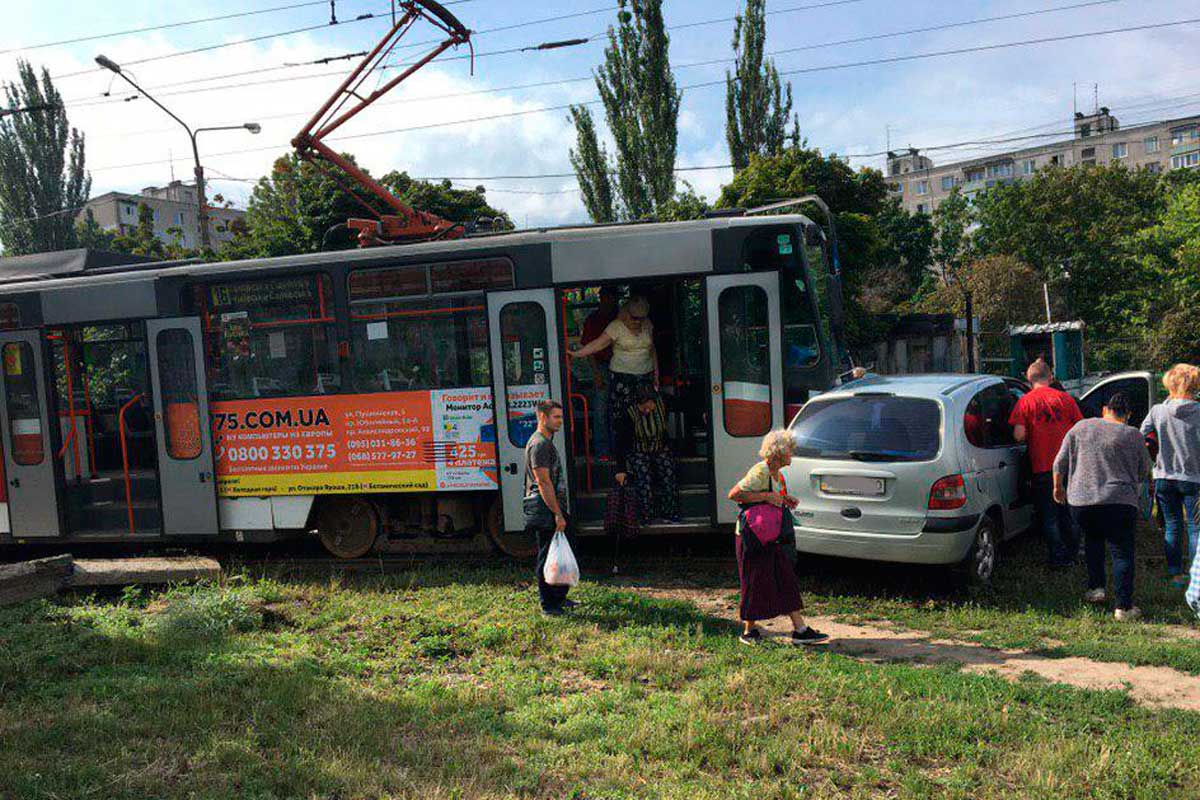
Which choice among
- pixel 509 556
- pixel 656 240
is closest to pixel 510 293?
pixel 656 240

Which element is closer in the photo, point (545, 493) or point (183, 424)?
point (545, 493)

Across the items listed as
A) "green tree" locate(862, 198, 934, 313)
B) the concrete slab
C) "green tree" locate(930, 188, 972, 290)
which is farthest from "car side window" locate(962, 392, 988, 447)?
"green tree" locate(930, 188, 972, 290)

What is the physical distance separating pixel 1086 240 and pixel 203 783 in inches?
1839

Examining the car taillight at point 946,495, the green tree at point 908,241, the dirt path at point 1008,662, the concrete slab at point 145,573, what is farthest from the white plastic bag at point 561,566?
the green tree at point 908,241

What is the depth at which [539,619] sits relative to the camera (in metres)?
6.83

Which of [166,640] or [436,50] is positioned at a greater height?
[436,50]

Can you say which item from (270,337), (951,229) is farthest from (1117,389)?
(951,229)

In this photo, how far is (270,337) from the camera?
8891 millimetres

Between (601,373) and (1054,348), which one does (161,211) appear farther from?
(601,373)

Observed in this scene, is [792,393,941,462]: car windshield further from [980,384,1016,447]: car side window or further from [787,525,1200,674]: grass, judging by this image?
[787,525,1200,674]: grass

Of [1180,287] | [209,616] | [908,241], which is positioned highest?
[908,241]

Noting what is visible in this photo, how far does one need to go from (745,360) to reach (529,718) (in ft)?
14.1

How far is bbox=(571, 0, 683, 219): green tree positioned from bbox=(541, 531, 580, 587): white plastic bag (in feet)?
79.8

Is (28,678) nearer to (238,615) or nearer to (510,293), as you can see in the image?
(238,615)
